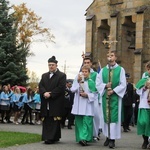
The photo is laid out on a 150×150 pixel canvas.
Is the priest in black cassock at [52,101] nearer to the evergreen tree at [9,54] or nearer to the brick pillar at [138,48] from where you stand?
the evergreen tree at [9,54]

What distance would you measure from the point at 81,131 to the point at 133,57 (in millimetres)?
26087

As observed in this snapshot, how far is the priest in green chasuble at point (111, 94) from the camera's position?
38.4ft

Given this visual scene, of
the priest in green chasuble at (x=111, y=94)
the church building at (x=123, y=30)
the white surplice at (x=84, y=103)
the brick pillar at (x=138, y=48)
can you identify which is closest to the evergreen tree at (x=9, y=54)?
the church building at (x=123, y=30)

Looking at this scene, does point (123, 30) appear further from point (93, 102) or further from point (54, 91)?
point (54, 91)

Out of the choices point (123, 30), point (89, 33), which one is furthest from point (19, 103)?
point (89, 33)

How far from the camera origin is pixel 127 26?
37375mm

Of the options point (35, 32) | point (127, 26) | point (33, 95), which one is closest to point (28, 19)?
point (35, 32)

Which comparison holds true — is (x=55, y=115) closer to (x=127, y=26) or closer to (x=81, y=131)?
(x=81, y=131)

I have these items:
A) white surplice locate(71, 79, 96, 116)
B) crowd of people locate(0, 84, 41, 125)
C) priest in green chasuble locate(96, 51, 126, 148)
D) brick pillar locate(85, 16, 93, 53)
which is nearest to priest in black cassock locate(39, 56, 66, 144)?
white surplice locate(71, 79, 96, 116)

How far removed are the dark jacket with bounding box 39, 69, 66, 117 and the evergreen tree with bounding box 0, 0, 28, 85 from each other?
20.8 metres

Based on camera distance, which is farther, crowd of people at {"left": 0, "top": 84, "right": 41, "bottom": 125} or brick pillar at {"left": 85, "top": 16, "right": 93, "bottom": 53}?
brick pillar at {"left": 85, "top": 16, "right": 93, "bottom": 53}

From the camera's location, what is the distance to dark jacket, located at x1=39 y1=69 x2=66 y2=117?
12.1 m

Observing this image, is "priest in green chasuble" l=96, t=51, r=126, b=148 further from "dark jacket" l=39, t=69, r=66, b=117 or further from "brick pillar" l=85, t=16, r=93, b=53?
"brick pillar" l=85, t=16, r=93, b=53

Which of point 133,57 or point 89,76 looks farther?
point 133,57
